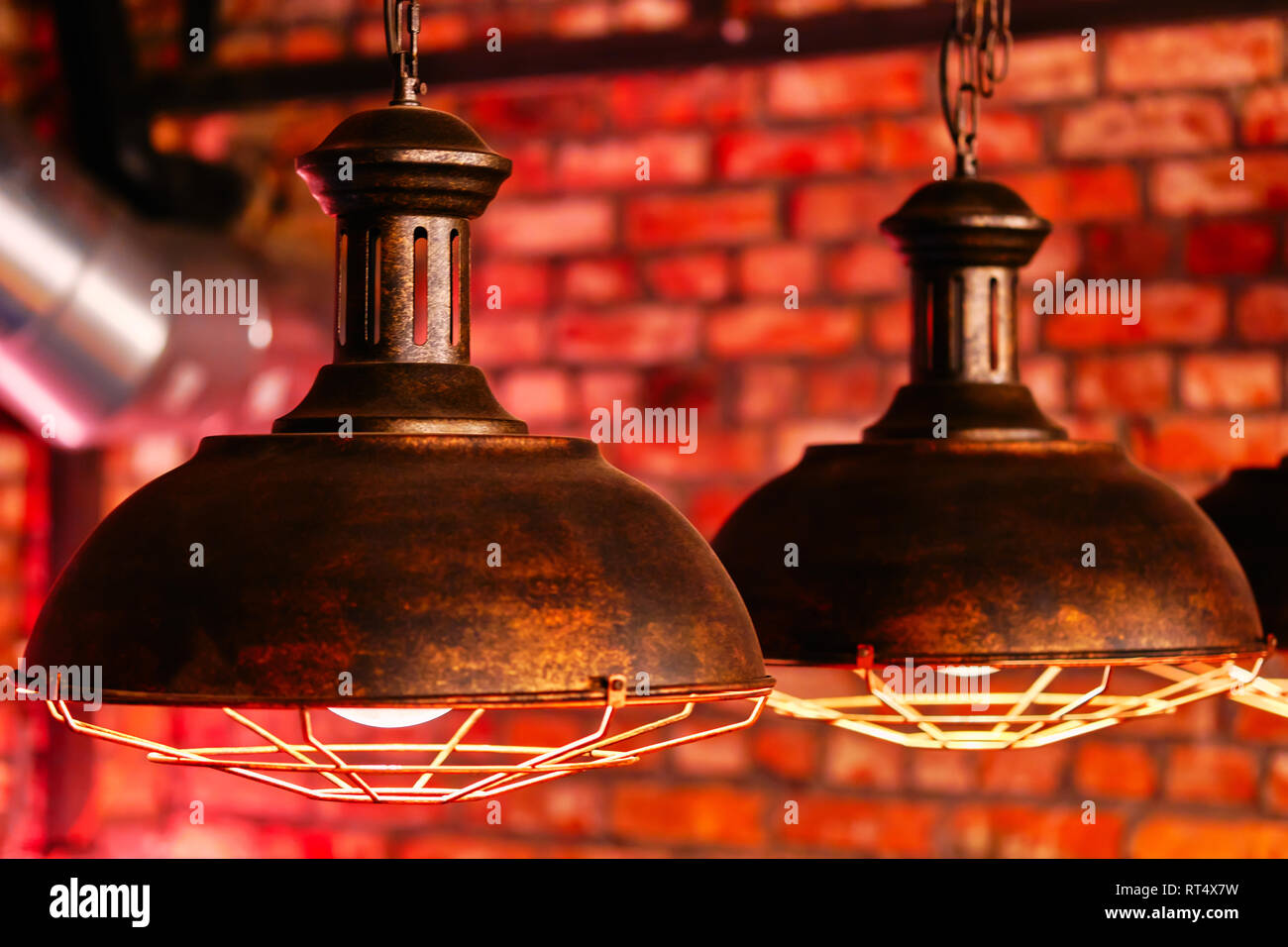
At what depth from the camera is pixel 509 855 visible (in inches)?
99.0

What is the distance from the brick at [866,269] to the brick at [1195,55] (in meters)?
0.36

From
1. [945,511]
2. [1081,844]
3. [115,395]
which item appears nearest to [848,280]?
[1081,844]

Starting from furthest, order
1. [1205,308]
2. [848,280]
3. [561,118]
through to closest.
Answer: [561,118]
[848,280]
[1205,308]

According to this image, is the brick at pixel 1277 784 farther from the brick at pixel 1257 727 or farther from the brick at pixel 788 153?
the brick at pixel 788 153

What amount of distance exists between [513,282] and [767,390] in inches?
16.6

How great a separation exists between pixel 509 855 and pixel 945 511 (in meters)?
1.50

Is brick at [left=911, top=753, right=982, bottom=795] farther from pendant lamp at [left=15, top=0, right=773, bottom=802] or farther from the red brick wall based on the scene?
pendant lamp at [left=15, top=0, right=773, bottom=802]

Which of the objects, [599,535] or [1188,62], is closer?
[599,535]

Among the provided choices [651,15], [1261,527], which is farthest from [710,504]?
[1261,527]

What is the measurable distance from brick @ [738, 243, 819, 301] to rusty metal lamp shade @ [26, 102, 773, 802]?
154cm

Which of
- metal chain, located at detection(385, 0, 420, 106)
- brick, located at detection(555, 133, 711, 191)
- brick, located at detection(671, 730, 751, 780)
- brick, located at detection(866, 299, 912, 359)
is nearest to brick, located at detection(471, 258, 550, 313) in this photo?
brick, located at detection(555, 133, 711, 191)

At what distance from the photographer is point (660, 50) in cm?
247
